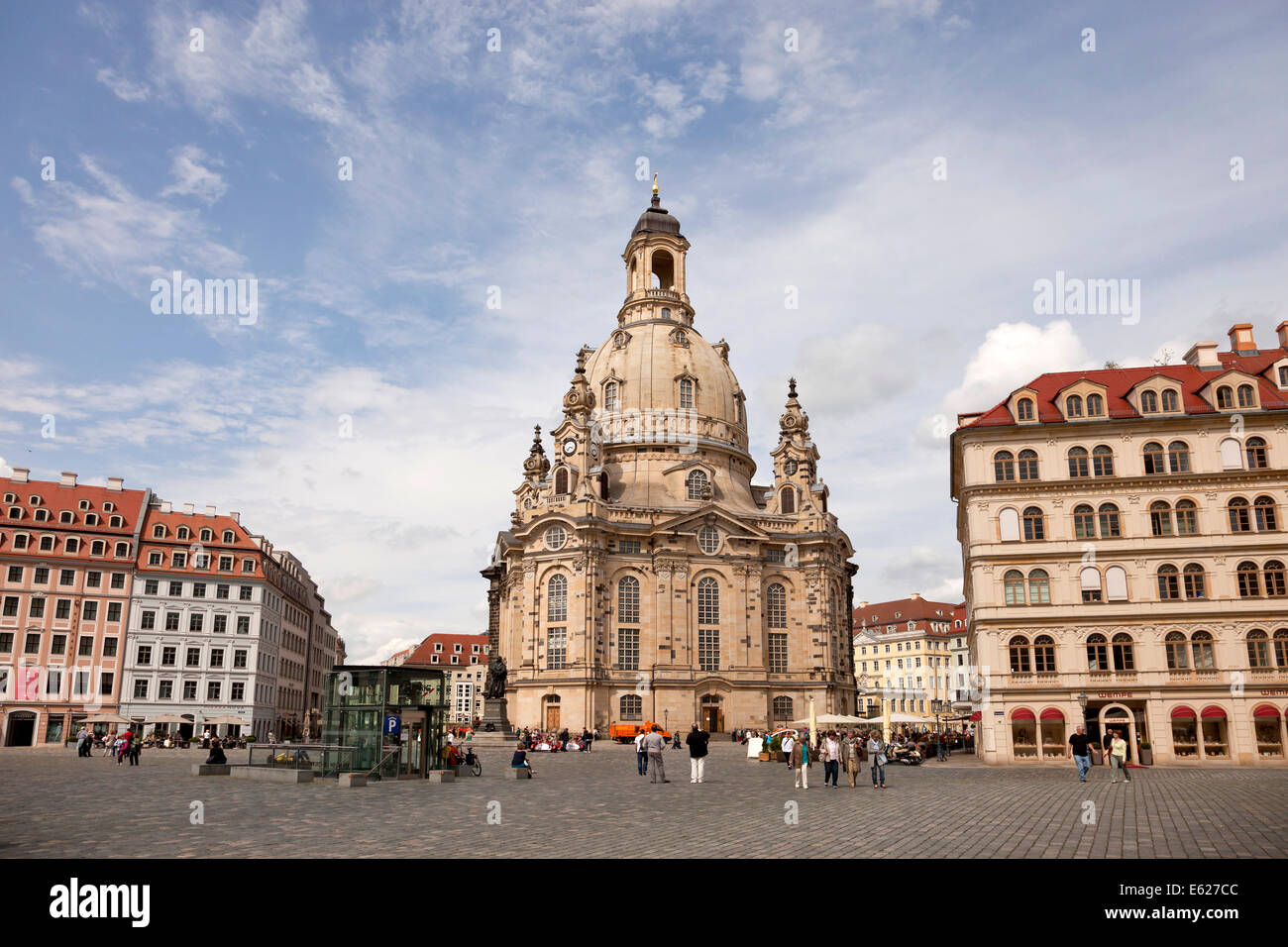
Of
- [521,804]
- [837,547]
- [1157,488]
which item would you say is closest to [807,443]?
[837,547]

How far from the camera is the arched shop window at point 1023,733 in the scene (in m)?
45.2

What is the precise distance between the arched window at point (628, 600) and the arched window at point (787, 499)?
621 inches

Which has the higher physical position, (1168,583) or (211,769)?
(1168,583)

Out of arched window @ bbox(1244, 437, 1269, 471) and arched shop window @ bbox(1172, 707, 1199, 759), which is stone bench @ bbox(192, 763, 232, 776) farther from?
arched window @ bbox(1244, 437, 1269, 471)

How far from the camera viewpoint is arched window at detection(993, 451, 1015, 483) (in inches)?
1868

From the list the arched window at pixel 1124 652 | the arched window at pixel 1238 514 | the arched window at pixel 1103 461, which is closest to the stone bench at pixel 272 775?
the arched window at pixel 1124 652

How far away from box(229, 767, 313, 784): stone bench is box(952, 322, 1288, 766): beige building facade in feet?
99.7

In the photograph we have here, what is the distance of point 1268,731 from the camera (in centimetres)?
4369

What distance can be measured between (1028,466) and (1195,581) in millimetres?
8710

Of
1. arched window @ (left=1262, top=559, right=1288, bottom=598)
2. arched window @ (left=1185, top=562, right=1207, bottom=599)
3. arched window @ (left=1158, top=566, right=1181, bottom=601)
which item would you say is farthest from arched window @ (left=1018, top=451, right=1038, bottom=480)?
arched window @ (left=1262, top=559, right=1288, bottom=598)

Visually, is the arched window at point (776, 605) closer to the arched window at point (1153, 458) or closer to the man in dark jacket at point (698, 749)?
the arched window at point (1153, 458)

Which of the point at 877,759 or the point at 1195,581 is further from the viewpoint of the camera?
the point at 1195,581

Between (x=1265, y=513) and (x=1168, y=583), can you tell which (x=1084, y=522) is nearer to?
(x=1168, y=583)

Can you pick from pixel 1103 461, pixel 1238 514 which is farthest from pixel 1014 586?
pixel 1238 514
